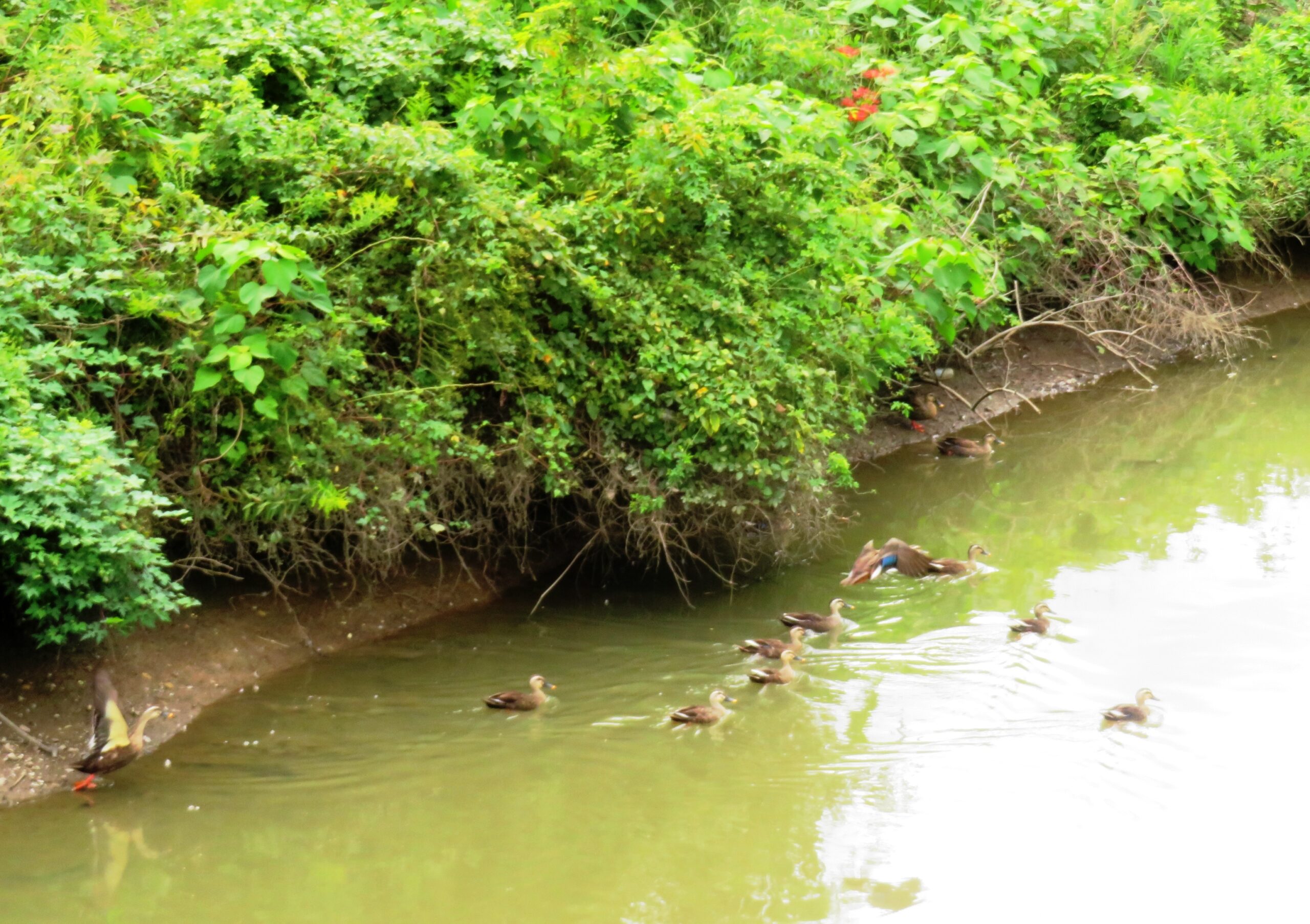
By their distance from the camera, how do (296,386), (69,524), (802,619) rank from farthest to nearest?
(802,619) < (296,386) < (69,524)

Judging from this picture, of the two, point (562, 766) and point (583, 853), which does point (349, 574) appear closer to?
point (562, 766)

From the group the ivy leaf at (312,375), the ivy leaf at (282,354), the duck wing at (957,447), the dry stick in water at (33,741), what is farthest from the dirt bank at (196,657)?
the duck wing at (957,447)

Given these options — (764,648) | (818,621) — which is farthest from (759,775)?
(818,621)

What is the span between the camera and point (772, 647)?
7402mm

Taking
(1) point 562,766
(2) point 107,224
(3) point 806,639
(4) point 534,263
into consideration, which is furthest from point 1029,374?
(2) point 107,224

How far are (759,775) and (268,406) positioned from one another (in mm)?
3078

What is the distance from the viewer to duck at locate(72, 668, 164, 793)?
5.86m

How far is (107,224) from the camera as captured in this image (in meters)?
6.52

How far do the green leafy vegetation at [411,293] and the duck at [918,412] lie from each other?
7.03ft

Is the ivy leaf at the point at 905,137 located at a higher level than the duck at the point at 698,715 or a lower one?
higher

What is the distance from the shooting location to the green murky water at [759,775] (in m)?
5.18

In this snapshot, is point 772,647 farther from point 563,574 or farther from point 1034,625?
point 1034,625

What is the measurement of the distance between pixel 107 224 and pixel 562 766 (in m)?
3.70

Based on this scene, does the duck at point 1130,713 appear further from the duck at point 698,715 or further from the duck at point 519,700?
the duck at point 519,700
